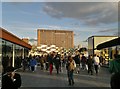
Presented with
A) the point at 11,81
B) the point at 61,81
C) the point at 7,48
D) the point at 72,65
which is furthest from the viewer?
the point at 7,48

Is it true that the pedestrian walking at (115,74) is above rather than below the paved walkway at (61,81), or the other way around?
above

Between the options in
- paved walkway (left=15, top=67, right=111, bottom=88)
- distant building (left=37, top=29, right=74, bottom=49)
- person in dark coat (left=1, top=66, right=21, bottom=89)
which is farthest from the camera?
distant building (left=37, top=29, right=74, bottom=49)

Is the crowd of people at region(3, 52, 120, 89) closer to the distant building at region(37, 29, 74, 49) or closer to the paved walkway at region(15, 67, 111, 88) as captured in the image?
the paved walkway at region(15, 67, 111, 88)

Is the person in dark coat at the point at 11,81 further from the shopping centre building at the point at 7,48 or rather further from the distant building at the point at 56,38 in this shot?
the distant building at the point at 56,38

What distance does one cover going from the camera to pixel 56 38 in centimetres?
13088

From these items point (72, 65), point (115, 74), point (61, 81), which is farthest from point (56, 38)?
point (115, 74)

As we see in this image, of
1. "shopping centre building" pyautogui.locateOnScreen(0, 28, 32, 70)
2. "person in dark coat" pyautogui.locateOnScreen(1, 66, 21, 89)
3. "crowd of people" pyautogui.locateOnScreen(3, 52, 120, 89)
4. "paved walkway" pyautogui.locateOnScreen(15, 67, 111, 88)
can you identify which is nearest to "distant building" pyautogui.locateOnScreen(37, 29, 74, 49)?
"crowd of people" pyautogui.locateOnScreen(3, 52, 120, 89)

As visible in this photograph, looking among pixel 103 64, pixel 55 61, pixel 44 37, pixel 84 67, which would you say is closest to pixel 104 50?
pixel 103 64

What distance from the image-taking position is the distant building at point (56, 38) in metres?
128

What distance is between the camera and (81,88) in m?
14.4

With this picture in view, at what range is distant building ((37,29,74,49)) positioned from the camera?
12753cm

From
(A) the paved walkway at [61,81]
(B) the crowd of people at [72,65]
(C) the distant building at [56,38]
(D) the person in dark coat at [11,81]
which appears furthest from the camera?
(C) the distant building at [56,38]

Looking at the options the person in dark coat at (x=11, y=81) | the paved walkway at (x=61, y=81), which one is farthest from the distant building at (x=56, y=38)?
the person in dark coat at (x=11, y=81)

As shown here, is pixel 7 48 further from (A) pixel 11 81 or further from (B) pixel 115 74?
(B) pixel 115 74
